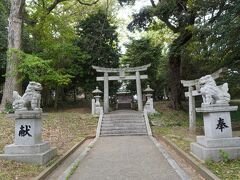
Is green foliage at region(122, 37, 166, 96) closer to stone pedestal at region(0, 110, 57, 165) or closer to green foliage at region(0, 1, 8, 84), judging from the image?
green foliage at region(0, 1, 8, 84)

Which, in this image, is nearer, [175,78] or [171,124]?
[171,124]

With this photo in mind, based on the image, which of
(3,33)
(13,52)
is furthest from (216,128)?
(3,33)

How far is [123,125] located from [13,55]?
8110 millimetres

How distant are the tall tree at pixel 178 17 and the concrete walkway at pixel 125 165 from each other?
8106mm

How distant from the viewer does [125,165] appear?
818cm

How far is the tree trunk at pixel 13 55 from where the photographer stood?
1864 cm

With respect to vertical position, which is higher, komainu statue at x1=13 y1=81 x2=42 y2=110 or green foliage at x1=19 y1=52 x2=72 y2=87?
green foliage at x1=19 y1=52 x2=72 y2=87

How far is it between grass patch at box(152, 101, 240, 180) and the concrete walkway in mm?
947

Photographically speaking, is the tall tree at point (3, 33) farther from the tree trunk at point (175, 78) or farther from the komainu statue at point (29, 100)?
the komainu statue at point (29, 100)

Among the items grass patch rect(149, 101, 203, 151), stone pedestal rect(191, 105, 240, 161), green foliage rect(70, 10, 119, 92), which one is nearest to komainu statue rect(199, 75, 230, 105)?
stone pedestal rect(191, 105, 240, 161)

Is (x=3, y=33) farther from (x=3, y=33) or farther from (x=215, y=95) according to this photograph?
(x=215, y=95)

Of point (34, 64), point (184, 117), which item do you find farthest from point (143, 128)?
point (34, 64)

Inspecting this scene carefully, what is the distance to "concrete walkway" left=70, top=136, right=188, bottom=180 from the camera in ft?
23.0

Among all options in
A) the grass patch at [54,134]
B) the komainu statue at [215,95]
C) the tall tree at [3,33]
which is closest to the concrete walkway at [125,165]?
the grass patch at [54,134]
